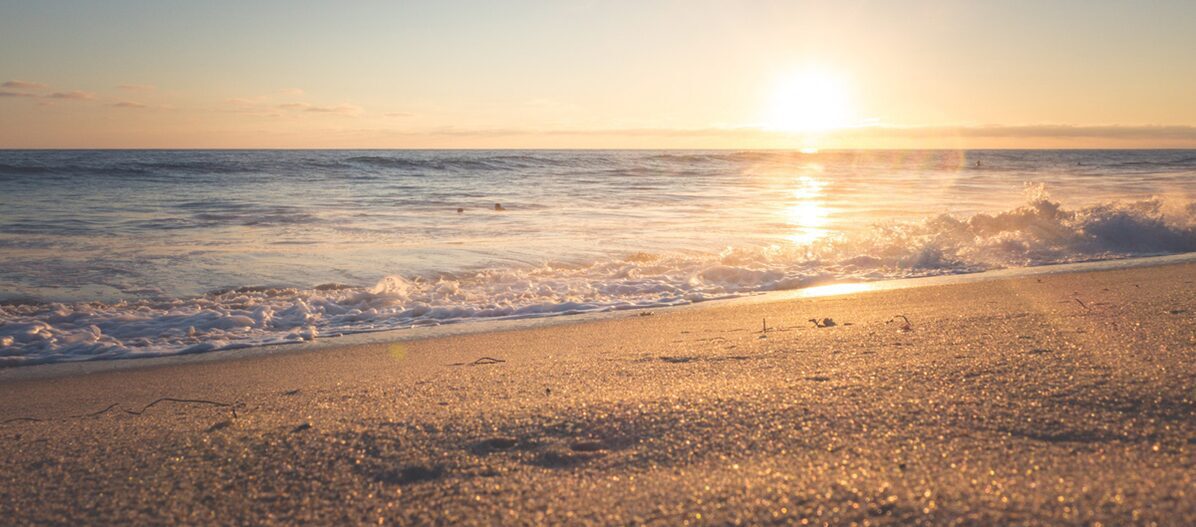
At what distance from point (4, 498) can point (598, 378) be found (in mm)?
1901

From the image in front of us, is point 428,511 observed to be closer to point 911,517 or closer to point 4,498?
point 911,517

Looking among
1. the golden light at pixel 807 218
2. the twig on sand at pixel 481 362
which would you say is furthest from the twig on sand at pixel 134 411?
the golden light at pixel 807 218

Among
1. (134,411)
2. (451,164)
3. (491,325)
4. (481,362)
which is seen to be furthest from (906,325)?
(451,164)

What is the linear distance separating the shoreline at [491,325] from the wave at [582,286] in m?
0.14

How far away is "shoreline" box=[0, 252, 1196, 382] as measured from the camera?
415 centimetres

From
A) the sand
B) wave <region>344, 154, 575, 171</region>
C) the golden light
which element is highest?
wave <region>344, 154, 575, 171</region>

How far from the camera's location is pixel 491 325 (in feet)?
16.6

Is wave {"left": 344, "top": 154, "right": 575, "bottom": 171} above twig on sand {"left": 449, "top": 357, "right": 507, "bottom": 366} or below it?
above

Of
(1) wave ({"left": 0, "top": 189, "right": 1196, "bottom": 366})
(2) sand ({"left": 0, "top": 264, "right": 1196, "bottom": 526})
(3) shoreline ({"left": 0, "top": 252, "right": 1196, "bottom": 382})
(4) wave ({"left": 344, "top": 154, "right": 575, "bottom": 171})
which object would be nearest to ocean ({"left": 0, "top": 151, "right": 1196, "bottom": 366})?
(1) wave ({"left": 0, "top": 189, "right": 1196, "bottom": 366})

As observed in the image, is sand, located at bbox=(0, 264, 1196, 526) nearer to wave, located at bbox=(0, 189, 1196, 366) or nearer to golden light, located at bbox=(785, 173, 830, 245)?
wave, located at bbox=(0, 189, 1196, 366)

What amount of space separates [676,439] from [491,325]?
329 centimetres

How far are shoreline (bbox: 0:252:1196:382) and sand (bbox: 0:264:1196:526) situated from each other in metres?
0.68

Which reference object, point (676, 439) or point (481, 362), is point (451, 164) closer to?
point (481, 362)

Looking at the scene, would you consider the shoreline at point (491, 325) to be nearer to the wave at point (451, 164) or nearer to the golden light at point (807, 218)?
the golden light at point (807, 218)
